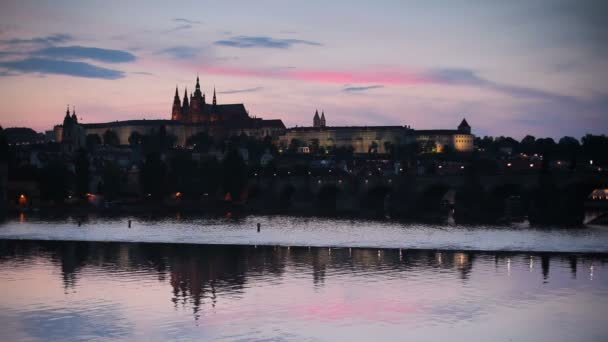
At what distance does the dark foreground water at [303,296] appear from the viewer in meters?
25.9

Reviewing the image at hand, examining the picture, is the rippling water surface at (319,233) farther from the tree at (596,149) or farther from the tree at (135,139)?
the tree at (135,139)

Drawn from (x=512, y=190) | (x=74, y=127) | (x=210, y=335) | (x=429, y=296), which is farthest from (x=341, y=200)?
(x=74, y=127)

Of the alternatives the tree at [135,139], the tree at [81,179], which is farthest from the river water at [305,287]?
the tree at [135,139]

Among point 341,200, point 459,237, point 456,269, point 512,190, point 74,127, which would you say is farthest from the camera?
point 74,127

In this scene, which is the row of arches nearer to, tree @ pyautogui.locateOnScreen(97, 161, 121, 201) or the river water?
the river water

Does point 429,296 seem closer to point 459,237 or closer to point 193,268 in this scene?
point 193,268

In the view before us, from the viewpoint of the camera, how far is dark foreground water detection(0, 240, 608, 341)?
25.9 meters

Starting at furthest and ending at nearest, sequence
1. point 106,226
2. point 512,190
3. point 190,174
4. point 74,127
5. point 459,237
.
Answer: point 74,127 → point 190,174 → point 512,190 → point 106,226 → point 459,237

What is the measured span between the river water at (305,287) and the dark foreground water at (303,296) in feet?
0.19

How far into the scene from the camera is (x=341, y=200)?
89188mm

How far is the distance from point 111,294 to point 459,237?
91.1 feet

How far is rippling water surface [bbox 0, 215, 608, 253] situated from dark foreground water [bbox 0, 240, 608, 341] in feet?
17.3

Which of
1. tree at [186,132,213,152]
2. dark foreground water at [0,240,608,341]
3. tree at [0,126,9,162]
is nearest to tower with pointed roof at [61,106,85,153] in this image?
tree at [186,132,213,152]

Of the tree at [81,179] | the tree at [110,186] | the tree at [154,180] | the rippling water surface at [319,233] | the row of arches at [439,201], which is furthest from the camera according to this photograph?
the tree at [110,186]
